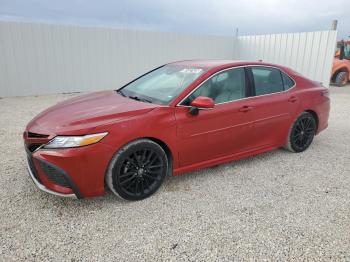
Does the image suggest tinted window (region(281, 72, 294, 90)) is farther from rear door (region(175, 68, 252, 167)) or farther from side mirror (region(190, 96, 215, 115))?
side mirror (region(190, 96, 215, 115))

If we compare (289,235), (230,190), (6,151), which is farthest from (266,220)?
(6,151)

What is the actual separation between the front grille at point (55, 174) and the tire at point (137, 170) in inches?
15.0

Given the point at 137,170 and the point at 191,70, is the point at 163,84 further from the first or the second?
the point at 137,170

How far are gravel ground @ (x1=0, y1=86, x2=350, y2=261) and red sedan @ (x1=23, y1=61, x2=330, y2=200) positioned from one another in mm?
250

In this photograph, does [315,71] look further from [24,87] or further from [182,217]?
[24,87]

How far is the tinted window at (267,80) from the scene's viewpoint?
11.4 ft

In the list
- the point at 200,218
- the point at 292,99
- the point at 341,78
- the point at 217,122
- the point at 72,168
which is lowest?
the point at 341,78

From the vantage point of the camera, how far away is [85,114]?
261cm

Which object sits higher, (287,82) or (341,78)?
(287,82)

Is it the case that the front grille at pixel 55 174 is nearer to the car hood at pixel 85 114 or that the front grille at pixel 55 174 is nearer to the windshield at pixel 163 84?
the car hood at pixel 85 114

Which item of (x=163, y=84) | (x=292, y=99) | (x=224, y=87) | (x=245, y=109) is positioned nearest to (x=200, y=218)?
(x=245, y=109)

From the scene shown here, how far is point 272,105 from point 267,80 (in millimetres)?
370

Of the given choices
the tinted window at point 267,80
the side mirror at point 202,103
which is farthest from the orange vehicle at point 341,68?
the side mirror at point 202,103

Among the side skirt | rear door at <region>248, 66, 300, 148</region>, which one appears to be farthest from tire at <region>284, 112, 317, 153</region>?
the side skirt
